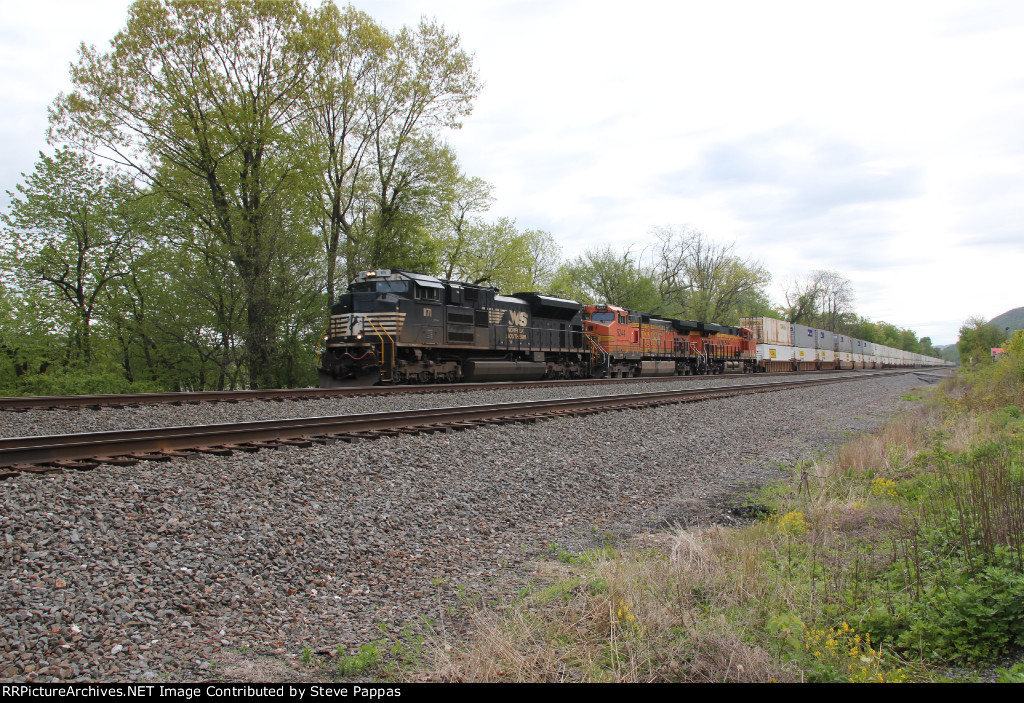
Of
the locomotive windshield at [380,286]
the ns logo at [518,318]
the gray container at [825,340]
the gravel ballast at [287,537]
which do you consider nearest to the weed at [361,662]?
the gravel ballast at [287,537]

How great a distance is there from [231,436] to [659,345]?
2468 centimetres

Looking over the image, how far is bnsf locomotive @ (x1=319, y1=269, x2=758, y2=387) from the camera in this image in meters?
15.9

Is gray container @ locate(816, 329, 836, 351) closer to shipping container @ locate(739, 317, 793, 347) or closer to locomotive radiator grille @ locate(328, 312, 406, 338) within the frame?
shipping container @ locate(739, 317, 793, 347)

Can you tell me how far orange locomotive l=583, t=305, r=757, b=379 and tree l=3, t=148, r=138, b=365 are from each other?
1701cm

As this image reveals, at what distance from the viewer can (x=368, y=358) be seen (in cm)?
1591

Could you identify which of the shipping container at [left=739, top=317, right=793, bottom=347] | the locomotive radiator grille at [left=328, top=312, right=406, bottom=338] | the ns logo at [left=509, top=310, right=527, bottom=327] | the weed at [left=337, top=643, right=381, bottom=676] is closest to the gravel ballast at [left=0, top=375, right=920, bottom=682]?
the weed at [left=337, top=643, right=381, bottom=676]

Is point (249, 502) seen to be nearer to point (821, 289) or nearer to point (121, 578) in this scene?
point (121, 578)

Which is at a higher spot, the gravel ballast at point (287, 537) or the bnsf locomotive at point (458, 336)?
the bnsf locomotive at point (458, 336)

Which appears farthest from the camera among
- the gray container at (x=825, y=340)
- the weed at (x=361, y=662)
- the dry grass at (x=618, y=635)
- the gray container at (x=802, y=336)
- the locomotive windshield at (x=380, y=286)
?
the gray container at (x=825, y=340)

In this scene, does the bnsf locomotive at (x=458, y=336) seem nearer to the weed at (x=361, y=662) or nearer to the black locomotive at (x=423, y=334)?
the black locomotive at (x=423, y=334)

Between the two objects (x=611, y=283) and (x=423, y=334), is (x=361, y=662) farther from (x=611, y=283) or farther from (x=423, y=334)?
(x=611, y=283)

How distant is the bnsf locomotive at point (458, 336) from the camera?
1594 cm

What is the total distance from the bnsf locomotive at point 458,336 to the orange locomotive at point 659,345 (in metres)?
0.07
